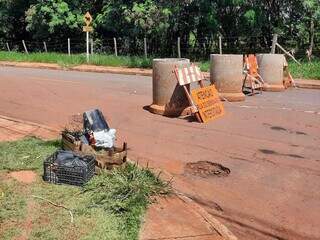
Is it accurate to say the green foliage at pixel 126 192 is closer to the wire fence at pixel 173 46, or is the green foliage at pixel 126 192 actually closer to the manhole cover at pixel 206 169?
the manhole cover at pixel 206 169

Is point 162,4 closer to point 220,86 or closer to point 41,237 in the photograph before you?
point 220,86

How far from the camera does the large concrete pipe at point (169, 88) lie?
11.0 metres

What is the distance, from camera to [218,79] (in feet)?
42.3

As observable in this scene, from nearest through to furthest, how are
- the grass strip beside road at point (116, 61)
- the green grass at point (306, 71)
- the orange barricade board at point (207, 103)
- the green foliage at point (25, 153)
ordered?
the green foliage at point (25, 153)
the orange barricade board at point (207, 103)
the green grass at point (306, 71)
the grass strip beside road at point (116, 61)

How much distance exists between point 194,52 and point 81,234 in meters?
21.7

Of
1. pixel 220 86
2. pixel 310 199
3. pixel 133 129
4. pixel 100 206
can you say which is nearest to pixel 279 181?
pixel 310 199

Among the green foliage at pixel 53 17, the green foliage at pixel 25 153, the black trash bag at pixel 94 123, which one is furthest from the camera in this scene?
the green foliage at pixel 53 17

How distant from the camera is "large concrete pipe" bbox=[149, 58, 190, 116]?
36.1ft

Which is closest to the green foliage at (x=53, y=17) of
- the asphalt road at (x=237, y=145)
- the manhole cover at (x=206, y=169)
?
the asphalt road at (x=237, y=145)

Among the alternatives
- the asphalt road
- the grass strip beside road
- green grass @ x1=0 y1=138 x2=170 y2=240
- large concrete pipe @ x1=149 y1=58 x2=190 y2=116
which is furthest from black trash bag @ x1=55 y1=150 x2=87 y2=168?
the grass strip beside road

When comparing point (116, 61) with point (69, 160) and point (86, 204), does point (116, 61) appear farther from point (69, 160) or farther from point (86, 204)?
point (86, 204)

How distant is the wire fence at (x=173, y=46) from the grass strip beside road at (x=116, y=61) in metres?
1.87

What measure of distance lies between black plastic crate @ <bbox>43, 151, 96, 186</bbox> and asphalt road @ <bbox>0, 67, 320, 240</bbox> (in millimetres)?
1213

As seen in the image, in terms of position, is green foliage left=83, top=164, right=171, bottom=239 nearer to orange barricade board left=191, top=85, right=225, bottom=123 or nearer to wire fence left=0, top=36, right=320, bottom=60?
orange barricade board left=191, top=85, right=225, bottom=123
